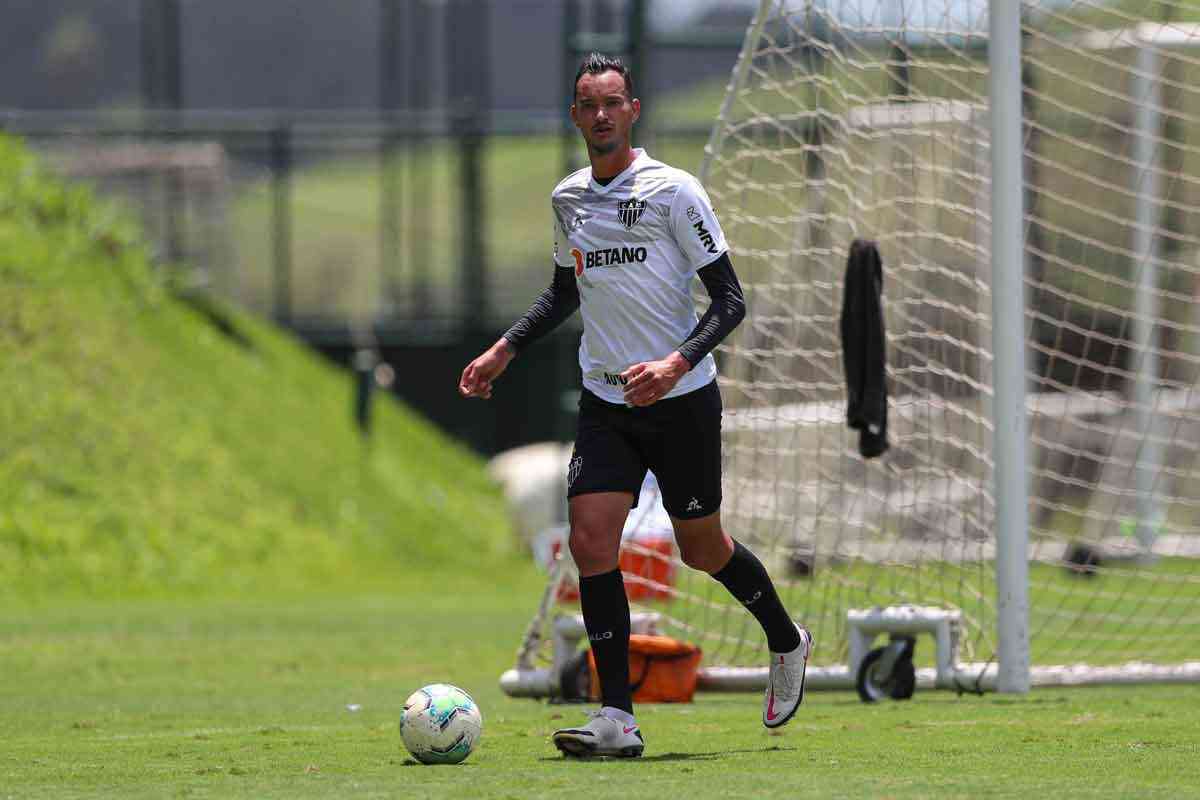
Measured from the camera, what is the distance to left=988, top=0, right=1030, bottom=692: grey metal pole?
8.19 metres

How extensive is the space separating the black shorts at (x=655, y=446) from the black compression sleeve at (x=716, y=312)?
253 millimetres

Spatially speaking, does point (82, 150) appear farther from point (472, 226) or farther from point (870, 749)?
point (870, 749)

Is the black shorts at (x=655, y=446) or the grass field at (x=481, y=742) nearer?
the grass field at (x=481, y=742)

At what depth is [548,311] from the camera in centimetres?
672

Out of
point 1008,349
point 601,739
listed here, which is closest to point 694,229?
point 601,739

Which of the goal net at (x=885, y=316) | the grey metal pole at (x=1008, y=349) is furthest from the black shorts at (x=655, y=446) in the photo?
the goal net at (x=885, y=316)

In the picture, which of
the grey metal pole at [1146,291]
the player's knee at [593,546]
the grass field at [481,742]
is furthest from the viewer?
the grey metal pole at [1146,291]

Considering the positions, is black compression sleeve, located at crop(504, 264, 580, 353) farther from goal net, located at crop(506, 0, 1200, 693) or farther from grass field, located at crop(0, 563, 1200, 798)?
goal net, located at crop(506, 0, 1200, 693)

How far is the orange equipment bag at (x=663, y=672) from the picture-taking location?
8.36m

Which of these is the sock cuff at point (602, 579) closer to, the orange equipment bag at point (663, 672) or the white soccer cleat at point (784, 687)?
the white soccer cleat at point (784, 687)

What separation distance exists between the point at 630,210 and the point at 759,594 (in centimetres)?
139

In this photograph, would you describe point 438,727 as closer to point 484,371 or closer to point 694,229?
point 484,371

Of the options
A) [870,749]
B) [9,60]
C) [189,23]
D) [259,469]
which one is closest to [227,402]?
[259,469]

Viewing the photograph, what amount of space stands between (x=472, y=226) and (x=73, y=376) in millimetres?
9051
